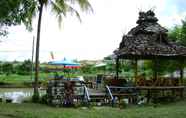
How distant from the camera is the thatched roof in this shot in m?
21.5

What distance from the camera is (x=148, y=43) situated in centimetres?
2217

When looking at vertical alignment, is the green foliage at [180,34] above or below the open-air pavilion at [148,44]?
above

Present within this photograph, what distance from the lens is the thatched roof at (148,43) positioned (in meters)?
21.5

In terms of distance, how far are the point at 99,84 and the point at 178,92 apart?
4.60 m

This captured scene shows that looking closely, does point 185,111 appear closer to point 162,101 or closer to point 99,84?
point 162,101

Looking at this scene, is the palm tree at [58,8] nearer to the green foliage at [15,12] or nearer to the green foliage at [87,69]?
the green foliage at [15,12]

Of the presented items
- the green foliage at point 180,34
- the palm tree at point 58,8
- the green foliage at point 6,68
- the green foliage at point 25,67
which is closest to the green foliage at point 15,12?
the palm tree at point 58,8

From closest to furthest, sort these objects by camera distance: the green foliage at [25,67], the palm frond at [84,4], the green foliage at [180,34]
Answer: the palm frond at [84,4], the green foliage at [180,34], the green foliage at [25,67]

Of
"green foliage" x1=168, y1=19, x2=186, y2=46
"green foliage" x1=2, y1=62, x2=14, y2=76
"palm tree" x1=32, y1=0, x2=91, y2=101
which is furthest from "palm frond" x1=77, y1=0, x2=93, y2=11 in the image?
"green foliage" x1=2, y1=62, x2=14, y2=76

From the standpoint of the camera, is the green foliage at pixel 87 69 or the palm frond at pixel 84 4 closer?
the palm frond at pixel 84 4

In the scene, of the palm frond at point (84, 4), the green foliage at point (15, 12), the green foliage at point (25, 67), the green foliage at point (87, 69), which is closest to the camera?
the green foliage at point (15, 12)

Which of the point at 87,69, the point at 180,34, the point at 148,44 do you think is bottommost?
the point at 87,69

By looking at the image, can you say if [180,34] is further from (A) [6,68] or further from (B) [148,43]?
(A) [6,68]

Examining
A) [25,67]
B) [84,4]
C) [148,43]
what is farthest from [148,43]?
[25,67]
